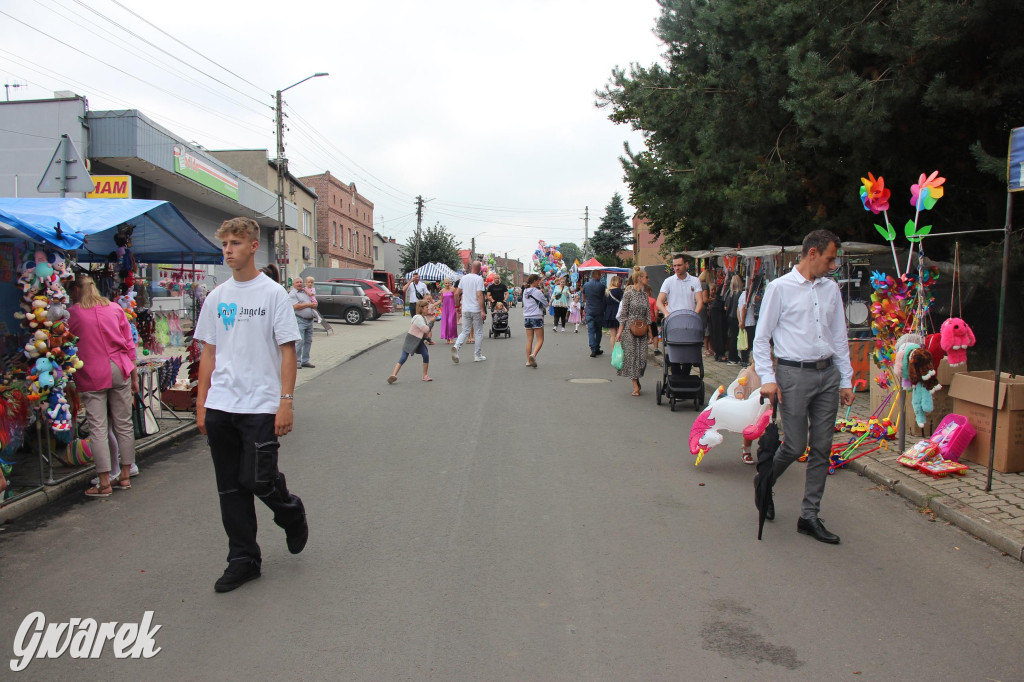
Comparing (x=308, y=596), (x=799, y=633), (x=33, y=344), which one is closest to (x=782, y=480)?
(x=799, y=633)

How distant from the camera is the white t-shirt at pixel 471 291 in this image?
595 inches

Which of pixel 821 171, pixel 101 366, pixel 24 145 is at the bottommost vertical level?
pixel 101 366

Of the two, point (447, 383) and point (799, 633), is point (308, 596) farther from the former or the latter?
point (447, 383)

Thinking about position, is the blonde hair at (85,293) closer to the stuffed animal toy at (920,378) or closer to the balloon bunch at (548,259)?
the stuffed animal toy at (920,378)

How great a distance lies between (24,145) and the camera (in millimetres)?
18000

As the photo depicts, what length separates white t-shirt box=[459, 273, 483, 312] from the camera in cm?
1512

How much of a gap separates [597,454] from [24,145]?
17.9m

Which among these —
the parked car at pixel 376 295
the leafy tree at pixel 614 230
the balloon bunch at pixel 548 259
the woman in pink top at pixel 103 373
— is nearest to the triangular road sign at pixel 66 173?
the woman in pink top at pixel 103 373

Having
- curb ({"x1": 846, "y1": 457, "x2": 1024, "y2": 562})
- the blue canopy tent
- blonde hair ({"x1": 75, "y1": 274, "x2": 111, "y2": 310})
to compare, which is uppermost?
the blue canopy tent

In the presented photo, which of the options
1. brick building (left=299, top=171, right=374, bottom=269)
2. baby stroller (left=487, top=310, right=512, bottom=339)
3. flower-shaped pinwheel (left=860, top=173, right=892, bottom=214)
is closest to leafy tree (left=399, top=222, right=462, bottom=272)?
brick building (left=299, top=171, right=374, bottom=269)

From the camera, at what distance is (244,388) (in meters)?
4.00

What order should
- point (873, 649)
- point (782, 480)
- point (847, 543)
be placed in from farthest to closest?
point (782, 480) → point (847, 543) → point (873, 649)

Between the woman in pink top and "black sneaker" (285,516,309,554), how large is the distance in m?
2.44

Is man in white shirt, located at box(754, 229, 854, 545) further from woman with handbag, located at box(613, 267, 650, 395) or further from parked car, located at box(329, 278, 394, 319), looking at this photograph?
parked car, located at box(329, 278, 394, 319)
